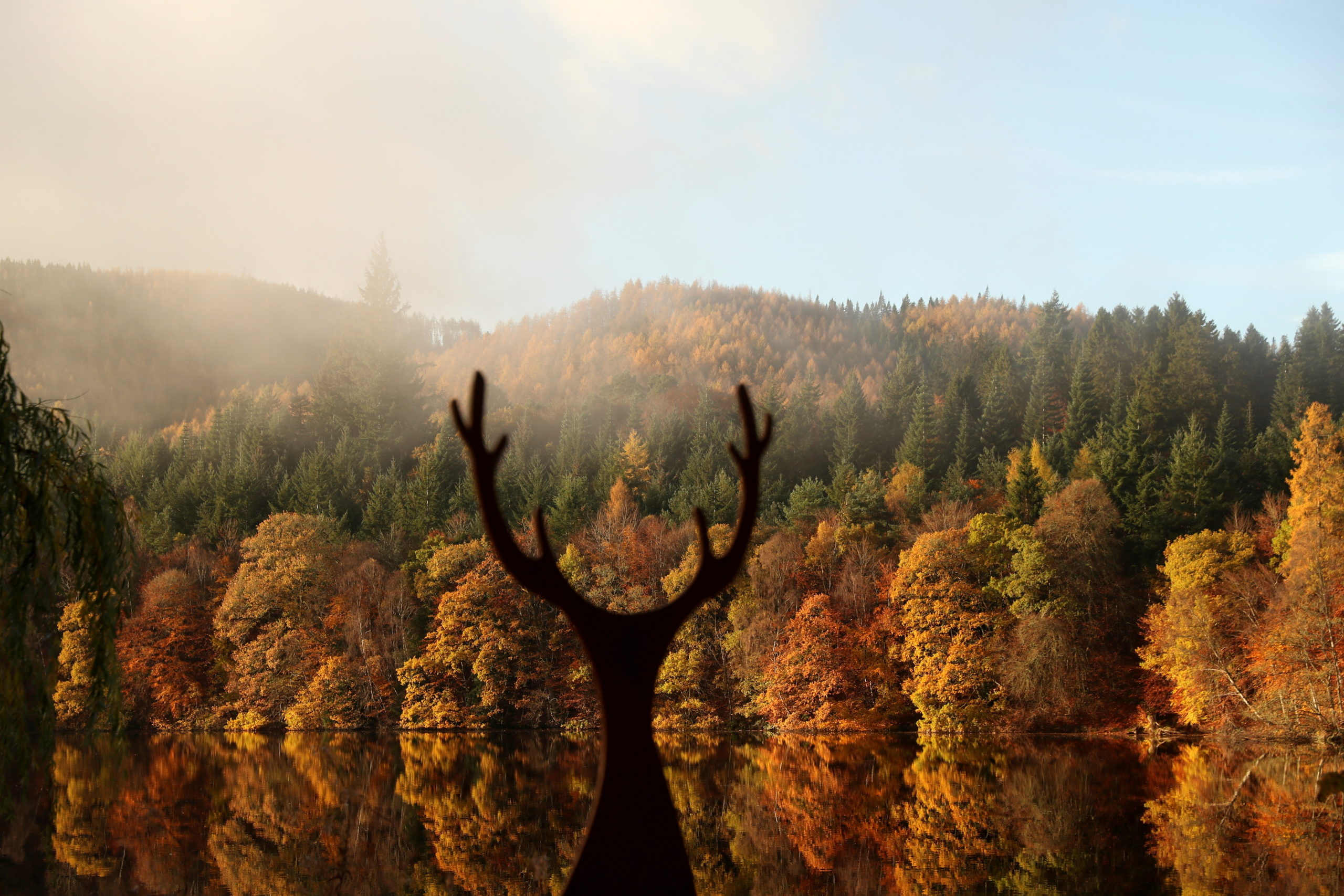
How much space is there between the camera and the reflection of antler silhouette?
7035 millimetres

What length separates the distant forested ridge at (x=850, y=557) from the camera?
117 feet

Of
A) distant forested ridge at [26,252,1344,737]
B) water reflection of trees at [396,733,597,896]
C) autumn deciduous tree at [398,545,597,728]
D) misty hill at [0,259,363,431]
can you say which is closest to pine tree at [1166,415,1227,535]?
distant forested ridge at [26,252,1344,737]

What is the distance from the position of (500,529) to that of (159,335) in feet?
402

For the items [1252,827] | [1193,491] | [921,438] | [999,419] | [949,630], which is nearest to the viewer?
[1252,827]

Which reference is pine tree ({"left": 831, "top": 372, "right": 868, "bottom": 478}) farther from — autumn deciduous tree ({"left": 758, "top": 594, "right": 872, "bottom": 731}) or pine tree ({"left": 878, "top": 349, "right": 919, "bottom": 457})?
autumn deciduous tree ({"left": 758, "top": 594, "right": 872, "bottom": 731})

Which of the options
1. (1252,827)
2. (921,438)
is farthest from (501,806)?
(921,438)

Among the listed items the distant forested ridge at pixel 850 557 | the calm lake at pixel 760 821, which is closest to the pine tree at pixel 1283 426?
the distant forested ridge at pixel 850 557

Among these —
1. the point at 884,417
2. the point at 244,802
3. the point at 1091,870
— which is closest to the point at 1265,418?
the point at 884,417

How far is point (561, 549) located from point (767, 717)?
14873 millimetres

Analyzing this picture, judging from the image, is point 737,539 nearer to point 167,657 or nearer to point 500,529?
point 500,529

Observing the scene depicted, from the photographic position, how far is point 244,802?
2391 centimetres

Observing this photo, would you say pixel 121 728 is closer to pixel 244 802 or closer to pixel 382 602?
pixel 244 802

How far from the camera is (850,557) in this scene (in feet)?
141

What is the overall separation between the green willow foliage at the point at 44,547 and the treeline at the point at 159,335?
3205 inches
